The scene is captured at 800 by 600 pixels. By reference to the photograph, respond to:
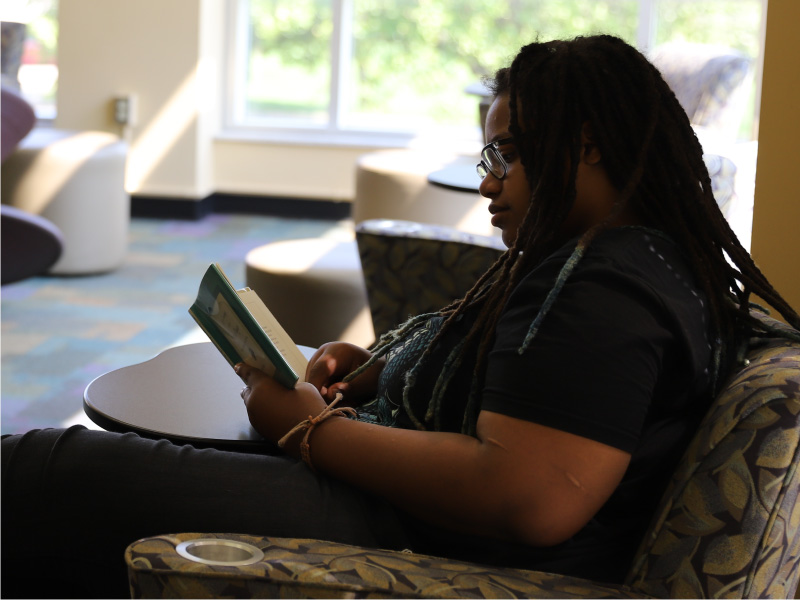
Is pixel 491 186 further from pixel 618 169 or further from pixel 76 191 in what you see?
pixel 76 191

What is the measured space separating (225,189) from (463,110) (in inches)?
67.7

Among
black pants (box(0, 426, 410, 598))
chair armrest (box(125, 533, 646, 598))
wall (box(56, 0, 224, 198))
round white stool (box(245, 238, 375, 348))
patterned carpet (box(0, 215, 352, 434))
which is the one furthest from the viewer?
wall (box(56, 0, 224, 198))

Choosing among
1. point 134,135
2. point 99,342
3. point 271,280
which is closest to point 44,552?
point 271,280

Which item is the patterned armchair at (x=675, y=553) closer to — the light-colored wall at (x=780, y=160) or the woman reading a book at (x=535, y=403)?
the woman reading a book at (x=535, y=403)

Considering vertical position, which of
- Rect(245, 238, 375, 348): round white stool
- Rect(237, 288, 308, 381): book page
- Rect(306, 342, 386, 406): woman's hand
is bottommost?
Rect(245, 238, 375, 348): round white stool

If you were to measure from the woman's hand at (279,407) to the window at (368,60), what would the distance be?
17.9ft

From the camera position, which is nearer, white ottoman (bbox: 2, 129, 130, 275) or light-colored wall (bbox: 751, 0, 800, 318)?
light-colored wall (bbox: 751, 0, 800, 318)

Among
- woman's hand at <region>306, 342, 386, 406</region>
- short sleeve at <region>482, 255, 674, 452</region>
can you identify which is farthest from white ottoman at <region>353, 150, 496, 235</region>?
short sleeve at <region>482, 255, 674, 452</region>

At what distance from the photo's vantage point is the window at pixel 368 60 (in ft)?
21.6

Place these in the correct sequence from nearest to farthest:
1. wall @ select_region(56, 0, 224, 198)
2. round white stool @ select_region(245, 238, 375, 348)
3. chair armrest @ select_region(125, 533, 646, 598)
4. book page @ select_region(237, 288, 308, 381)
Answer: chair armrest @ select_region(125, 533, 646, 598)
book page @ select_region(237, 288, 308, 381)
round white stool @ select_region(245, 238, 375, 348)
wall @ select_region(56, 0, 224, 198)

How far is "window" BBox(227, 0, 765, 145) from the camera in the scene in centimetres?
658

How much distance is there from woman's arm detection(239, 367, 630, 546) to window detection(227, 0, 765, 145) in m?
5.59

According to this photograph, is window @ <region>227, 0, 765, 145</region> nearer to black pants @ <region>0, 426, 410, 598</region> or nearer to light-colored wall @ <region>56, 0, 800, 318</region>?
light-colored wall @ <region>56, 0, 800, 318</region>

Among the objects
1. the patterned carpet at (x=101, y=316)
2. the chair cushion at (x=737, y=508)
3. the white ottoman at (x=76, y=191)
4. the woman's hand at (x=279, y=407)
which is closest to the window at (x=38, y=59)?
the patterned carpet at (x=101, y=316)
